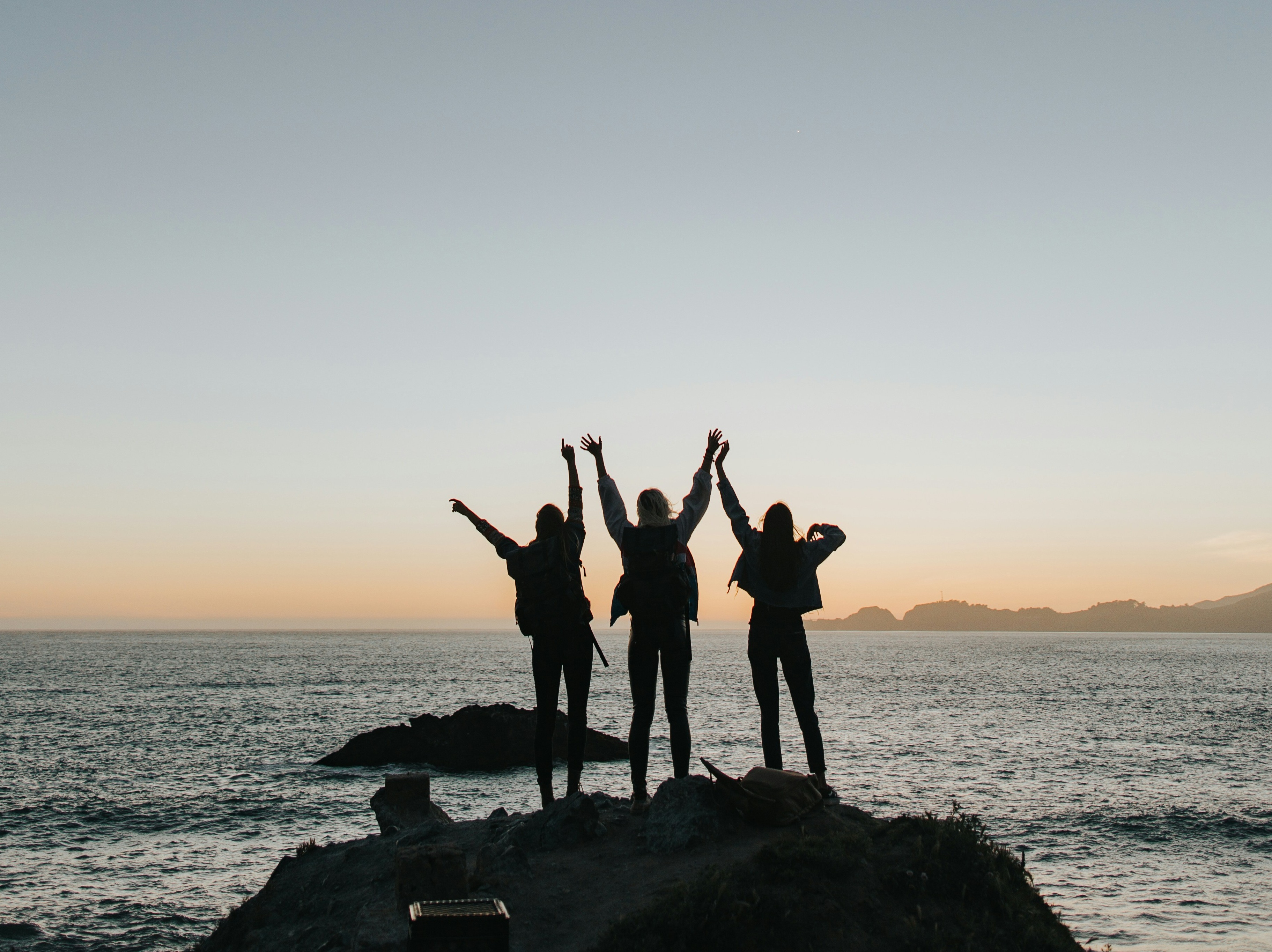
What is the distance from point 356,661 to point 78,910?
390 ft

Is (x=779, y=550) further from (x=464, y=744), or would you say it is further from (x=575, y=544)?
(x=464, y=744)

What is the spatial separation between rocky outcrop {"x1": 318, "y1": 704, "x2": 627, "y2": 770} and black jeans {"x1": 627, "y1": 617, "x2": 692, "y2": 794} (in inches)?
1039

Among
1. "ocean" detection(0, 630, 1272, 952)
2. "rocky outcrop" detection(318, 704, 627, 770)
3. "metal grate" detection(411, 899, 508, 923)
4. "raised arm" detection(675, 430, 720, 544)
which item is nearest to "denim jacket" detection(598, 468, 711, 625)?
"raised arm" detection(675, 430, 720, 544)

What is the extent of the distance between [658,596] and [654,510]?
821 mm

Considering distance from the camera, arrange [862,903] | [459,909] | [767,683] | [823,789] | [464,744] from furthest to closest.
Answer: [464,744] < [767,683] < [823,789] < [862,903] < [459,909]

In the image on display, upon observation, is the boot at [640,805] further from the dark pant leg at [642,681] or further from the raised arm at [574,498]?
the raised arm at [574,498]

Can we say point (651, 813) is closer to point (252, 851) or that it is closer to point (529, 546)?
point (529, 546)

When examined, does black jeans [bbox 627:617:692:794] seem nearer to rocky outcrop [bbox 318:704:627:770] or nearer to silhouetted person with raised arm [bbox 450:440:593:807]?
silhouetted person with raised arm [bbox 450:440:593:807]

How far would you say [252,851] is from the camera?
834 inches

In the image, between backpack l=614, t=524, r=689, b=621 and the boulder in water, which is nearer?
backpack l=614, t=524, r=689, b=621

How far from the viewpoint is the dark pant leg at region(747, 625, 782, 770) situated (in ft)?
30.1

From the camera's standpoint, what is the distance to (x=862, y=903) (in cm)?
770

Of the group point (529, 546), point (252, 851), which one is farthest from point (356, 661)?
point (529, 546)

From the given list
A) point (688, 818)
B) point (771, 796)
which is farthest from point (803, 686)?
point (688, 818)
